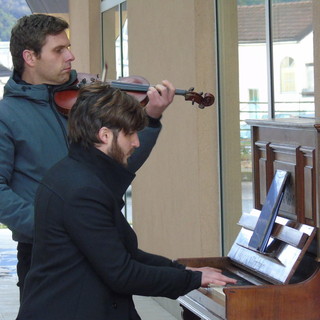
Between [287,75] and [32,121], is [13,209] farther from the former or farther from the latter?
[287,75]

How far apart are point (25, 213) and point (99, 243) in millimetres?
662

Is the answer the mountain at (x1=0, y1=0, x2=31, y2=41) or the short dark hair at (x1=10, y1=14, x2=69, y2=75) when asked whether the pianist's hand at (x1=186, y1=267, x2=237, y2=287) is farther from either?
the mountain at (x1=0, y1=0, x2=31, y2=41)

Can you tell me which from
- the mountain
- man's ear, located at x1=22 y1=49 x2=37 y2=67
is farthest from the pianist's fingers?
the mountain

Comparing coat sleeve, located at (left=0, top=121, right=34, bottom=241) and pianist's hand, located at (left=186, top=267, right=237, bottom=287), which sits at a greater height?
coat sleeve, located at (left=0, top=121, right=34, bottom=241)

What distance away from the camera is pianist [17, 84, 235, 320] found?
7.99ft

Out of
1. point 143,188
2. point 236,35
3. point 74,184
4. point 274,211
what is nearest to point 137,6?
point 143,188

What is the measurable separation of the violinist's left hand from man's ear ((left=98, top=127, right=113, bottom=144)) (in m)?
0.60

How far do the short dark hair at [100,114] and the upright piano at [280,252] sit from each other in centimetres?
77

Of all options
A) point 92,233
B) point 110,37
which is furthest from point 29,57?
point 110,37

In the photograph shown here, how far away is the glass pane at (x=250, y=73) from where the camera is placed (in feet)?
17.4

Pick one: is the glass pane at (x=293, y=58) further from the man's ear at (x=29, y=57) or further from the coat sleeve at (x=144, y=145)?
the man's ear at (x=29, y=57)

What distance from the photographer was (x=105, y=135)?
2527 millimetres

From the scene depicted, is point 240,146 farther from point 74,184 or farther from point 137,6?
point 74,184

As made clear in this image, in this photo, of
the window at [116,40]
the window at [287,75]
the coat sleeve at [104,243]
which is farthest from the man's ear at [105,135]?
the window at [116,40]
